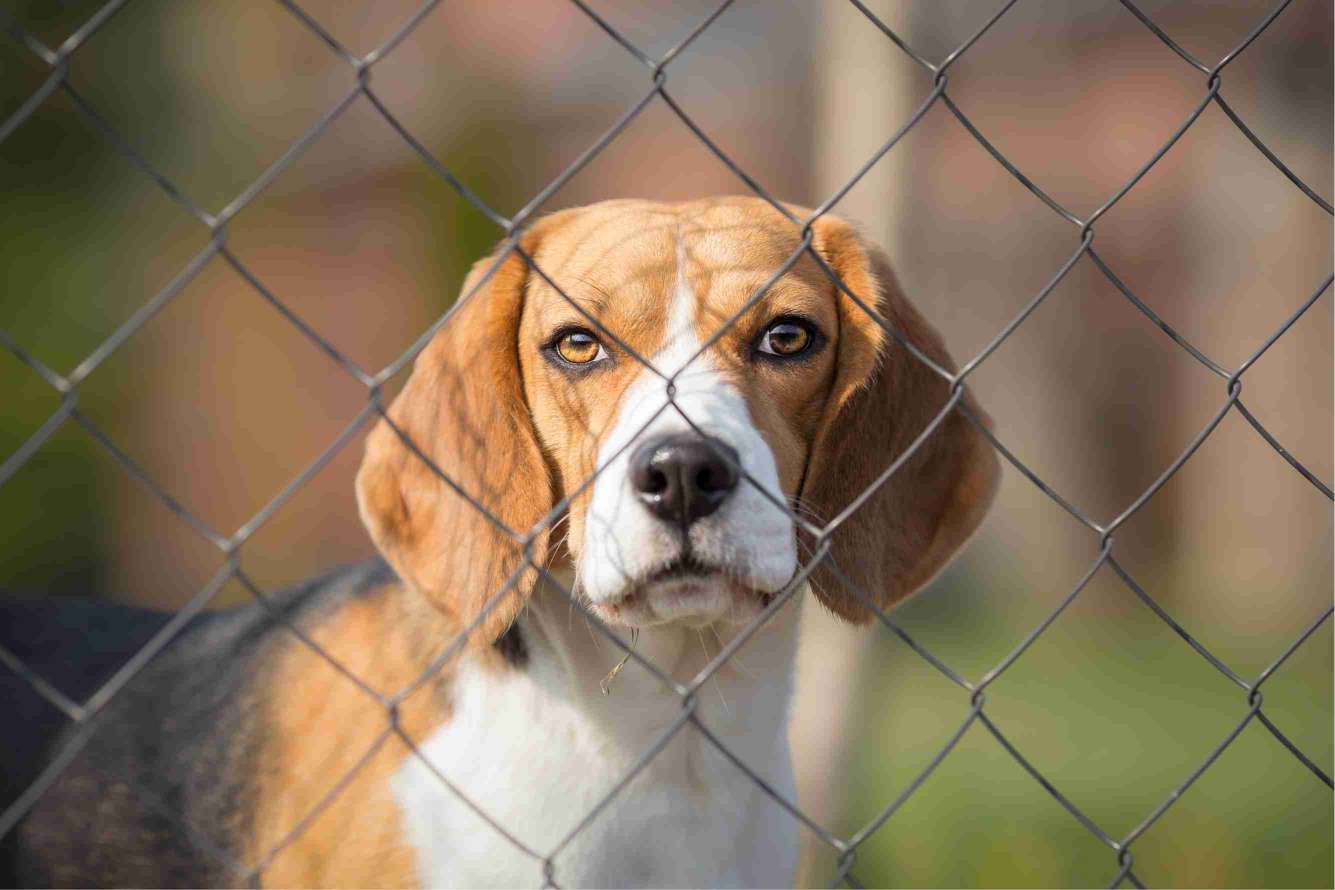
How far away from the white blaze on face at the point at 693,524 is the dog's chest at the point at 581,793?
0.35 metres

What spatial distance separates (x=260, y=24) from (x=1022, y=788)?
623cm

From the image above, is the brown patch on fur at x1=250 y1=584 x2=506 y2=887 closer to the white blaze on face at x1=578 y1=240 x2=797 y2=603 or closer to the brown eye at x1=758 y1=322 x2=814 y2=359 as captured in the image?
the white blaze on face at x1=578 y1=240 x2=797 y2=603

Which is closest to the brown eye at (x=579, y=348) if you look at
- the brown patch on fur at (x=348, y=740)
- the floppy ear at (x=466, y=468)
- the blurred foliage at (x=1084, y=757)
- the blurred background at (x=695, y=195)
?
the floppy ear at (x=466, y=468)

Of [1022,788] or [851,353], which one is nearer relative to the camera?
[851,353]

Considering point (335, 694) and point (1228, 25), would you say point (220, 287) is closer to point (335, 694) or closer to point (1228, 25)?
point (335, 694)

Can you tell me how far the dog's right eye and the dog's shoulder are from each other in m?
Result: 0.72

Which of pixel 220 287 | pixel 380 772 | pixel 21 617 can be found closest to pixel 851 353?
pixel 380 772

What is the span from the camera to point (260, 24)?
7.89 m

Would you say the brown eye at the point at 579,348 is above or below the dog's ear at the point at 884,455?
above

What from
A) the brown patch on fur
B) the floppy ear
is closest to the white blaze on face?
the floppy ear

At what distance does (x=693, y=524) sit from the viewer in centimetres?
196

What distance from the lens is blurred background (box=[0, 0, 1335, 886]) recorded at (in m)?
7.33

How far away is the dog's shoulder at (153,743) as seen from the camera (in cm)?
245

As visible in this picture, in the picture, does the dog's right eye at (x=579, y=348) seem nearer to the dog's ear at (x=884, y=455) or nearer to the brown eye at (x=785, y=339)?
the brown eye at (x=785, y=339)
